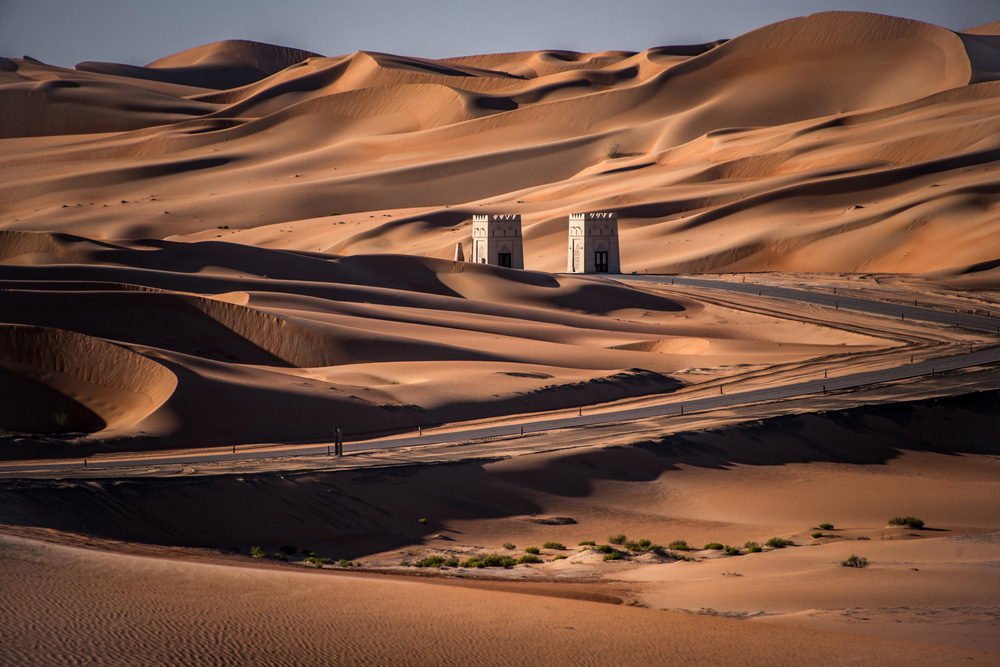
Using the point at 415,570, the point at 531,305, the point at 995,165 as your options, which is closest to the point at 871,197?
the point at 995,165

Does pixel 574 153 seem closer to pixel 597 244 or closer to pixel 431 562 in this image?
pixel 597 244

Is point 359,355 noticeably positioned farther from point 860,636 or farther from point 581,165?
point 581,165

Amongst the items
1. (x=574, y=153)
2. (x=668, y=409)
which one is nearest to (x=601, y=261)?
(x=668, y=409)

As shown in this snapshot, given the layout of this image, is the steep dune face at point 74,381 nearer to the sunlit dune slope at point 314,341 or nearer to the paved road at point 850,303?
the sunlit dune slope at point 314,341

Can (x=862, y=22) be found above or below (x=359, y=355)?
above

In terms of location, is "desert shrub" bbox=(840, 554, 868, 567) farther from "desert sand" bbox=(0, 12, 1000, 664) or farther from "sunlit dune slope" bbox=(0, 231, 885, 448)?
"sunlit dune slope" bbox=(0, 231, 885, 448)

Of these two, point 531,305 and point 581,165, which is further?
point 581,165

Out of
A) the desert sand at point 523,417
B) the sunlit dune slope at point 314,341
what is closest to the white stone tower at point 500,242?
the sunlit dune slope at point 314,341
